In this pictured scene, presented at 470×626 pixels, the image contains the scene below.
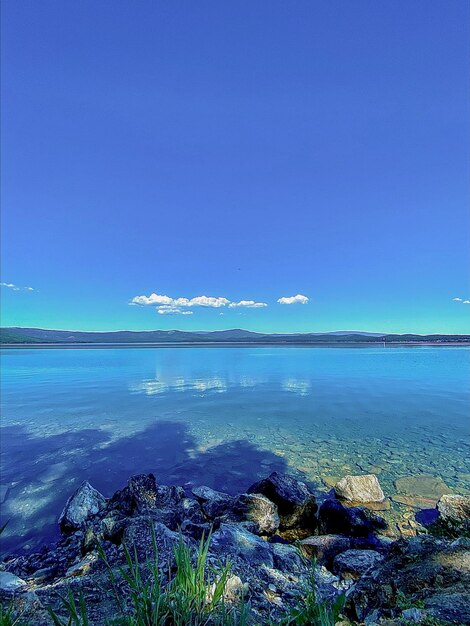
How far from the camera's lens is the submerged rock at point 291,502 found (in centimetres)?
740

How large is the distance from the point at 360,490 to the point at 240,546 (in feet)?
15.6

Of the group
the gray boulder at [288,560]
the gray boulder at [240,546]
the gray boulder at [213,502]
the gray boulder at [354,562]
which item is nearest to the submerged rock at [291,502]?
the gray boulder at [213,502]

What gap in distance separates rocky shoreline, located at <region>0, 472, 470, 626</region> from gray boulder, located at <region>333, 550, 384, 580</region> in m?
0.02

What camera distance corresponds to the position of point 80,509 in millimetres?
7527

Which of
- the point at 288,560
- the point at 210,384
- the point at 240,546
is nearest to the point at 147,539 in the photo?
the point at 240,546

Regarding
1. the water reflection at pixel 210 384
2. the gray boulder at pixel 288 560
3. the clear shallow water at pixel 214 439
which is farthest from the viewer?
the water reflection at pixel 210 384

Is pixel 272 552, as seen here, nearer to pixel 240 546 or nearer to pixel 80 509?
pixel 240 546

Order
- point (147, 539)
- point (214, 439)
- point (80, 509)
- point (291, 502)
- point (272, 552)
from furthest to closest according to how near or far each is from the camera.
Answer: point (214, 439)
point (291, 502)
point (80, 509)
point (272, 552)
point (147, 539)

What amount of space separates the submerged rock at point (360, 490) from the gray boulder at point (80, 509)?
651 cm

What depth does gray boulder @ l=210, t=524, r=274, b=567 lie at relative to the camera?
16.3ft

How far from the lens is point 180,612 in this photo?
2666mm

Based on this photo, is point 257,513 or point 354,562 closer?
point 354,562

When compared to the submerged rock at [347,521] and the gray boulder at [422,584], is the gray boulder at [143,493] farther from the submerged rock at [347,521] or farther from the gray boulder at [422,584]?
the gray boulder at [422,584]

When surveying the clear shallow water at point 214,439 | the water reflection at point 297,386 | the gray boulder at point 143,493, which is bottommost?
the clear shallow water at point 214,439
